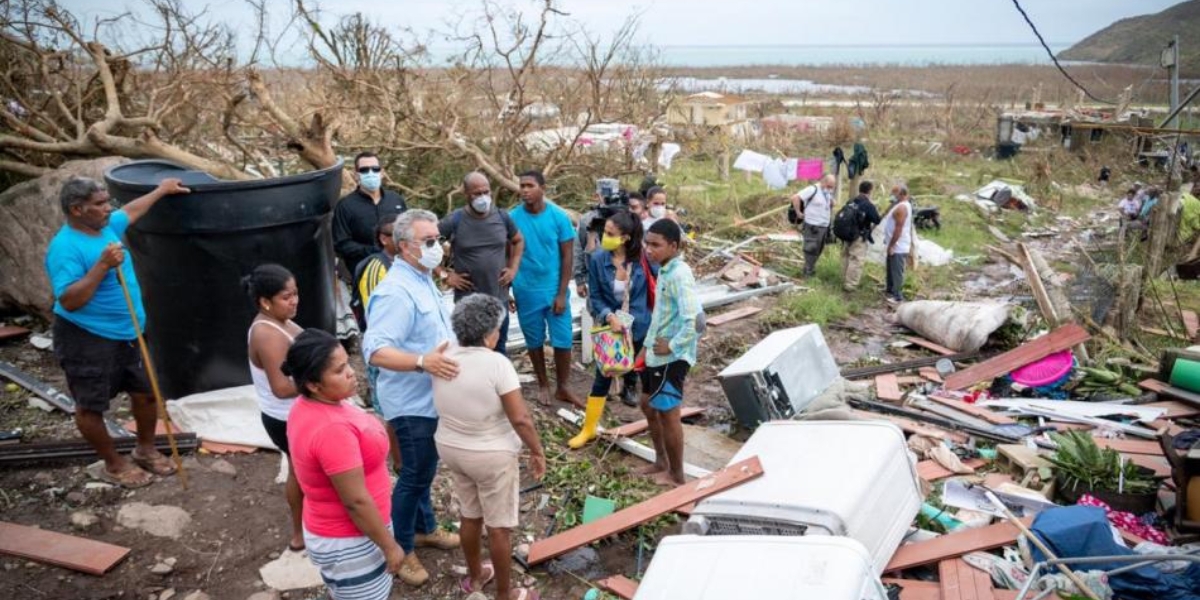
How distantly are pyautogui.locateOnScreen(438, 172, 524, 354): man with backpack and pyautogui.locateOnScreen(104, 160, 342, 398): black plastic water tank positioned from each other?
3.09ft

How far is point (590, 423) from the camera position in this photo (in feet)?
17.6

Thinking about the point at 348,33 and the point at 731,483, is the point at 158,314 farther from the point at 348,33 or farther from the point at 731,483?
the point at 348,33

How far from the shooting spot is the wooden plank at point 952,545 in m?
3.83

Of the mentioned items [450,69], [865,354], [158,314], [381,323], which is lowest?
[865,354]

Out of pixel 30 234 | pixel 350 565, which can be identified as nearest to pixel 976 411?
pixel 350 565

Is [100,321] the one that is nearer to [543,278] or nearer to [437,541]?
[437,541]

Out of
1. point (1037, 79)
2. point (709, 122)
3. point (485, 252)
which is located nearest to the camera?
point (485, 252)

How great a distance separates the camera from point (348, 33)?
9359 millimetres

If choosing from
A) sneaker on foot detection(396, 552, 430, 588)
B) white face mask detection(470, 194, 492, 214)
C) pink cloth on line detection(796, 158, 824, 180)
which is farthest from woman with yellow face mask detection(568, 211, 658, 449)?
pink cloth on line detection(796, 158, 824, 180)

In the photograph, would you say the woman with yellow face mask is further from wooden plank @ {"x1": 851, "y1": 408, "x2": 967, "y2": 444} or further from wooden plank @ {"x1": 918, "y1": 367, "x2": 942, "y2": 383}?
wooden plank @ {"x1": 918, "y1": 367, "x2": 942, "y2": 383}

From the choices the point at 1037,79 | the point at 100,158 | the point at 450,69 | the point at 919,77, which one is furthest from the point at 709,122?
the point at 919,77

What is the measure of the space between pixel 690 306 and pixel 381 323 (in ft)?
5.98

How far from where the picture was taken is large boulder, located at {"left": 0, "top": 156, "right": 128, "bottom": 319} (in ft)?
21.0

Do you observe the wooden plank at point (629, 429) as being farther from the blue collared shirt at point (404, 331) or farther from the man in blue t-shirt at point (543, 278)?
the blue collared shirt at point (404, 331)
